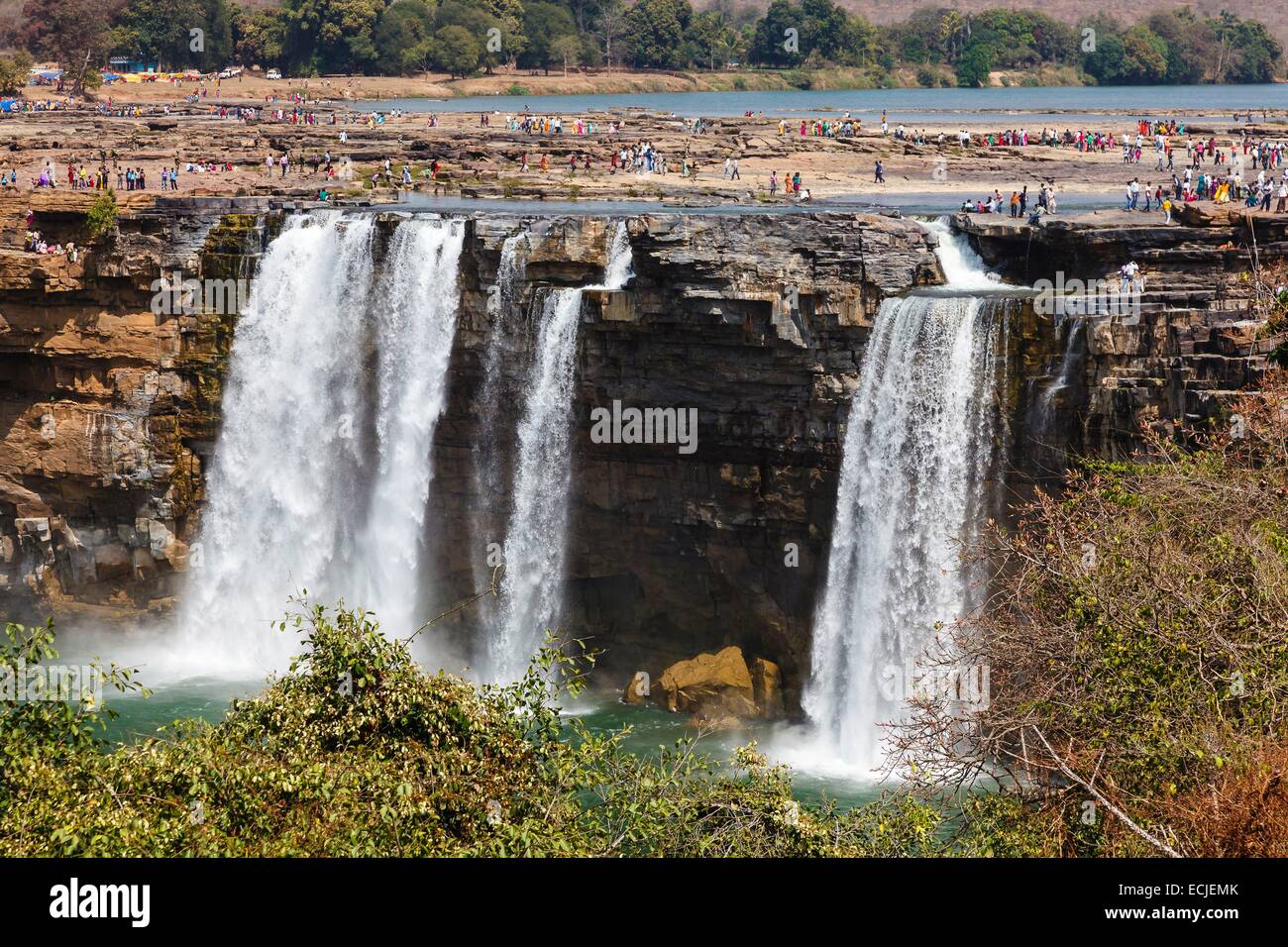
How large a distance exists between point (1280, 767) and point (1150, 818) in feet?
6.95

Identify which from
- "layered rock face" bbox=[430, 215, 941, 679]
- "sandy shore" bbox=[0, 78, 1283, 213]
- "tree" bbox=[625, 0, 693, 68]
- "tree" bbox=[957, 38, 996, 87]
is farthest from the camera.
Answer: "tree" bbox=[625, 0, 693, 68]

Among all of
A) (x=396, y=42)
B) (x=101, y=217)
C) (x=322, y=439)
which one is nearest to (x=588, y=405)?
(x=322, y=439)

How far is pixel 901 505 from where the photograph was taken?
122ft

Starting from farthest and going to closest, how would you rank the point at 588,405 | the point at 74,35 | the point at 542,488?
1. the point at 74,35
2. the point at 542,488
3. the point at 588,405

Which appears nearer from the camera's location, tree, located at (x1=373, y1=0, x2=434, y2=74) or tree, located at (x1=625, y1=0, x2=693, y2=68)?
tree, located at (x1=373, y1=0, x2=434, y2=74)

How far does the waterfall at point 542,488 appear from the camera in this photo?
4025cm

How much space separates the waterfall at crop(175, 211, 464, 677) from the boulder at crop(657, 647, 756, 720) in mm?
8562

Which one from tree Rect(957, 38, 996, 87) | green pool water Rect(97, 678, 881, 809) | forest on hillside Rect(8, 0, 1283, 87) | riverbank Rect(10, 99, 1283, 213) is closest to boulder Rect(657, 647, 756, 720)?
green pool water Rect(97, 678, 881, 809)

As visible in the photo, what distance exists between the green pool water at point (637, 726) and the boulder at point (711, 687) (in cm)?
45

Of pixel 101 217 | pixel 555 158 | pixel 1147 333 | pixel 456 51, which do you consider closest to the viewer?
pixel 1147 333

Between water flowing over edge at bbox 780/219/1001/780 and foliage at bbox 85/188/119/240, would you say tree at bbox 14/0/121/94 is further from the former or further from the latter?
water flowing over edge at bbox 780/219/1001/780

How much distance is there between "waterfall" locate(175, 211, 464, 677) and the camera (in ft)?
141

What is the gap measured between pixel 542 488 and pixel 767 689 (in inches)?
312

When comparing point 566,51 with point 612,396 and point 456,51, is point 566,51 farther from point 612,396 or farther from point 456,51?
point 612,396
